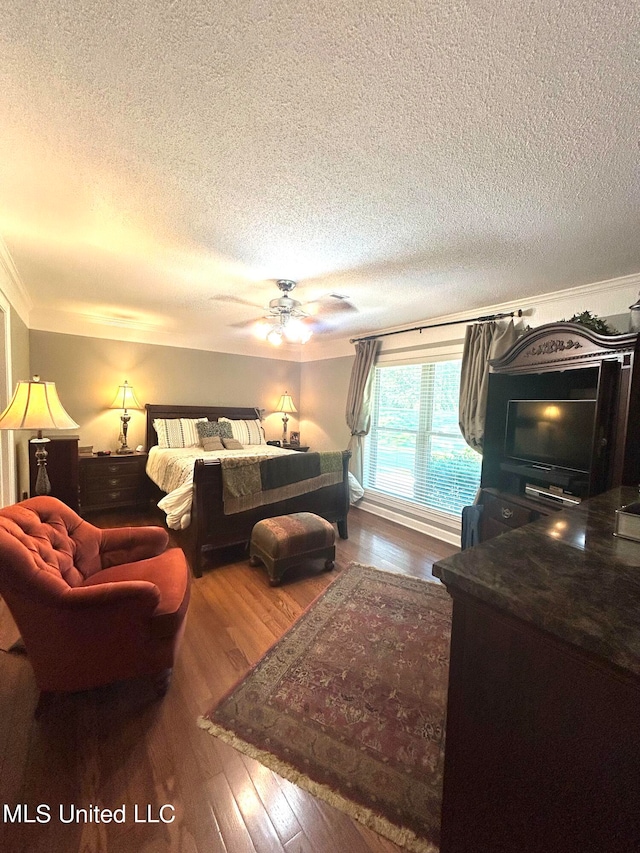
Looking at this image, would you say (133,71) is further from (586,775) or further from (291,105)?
(586,775)

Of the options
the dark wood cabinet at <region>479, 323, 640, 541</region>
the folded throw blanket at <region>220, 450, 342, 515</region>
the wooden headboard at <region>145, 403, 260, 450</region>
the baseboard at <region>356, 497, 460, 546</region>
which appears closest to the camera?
the dark wood cabinet at <region>479, 323, 640, 541</region>

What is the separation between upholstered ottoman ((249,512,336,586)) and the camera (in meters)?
2.57

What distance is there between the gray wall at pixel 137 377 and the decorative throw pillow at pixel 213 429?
1.62 feet

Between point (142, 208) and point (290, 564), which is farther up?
point (142, 208)

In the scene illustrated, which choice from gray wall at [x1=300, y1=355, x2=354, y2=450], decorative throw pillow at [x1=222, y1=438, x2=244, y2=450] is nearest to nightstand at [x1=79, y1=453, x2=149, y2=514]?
decorative throw pillow at [x1=222, y1=438, x2=244, y2=450]

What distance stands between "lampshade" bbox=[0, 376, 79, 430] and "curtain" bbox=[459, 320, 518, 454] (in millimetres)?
3224

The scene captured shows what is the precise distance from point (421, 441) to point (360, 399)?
1031 millimetres

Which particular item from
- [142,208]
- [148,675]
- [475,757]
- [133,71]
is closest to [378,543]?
[148,675]

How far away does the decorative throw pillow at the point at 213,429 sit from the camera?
15.3 ft

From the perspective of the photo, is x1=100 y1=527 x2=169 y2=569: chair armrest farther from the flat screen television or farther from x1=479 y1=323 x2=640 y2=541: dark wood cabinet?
the flat screen television

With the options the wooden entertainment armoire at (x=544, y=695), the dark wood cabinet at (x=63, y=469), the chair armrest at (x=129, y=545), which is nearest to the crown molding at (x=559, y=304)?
the wooden entertainment armoire at (x=544, y=695)

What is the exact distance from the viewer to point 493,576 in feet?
2.57

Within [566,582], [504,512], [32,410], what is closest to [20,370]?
[32,410]

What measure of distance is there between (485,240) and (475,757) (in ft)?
7.71
